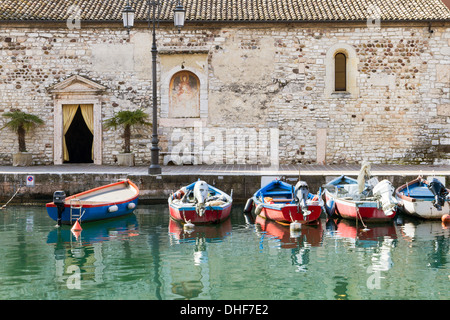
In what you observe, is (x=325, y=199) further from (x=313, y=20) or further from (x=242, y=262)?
(x=313, y=20)

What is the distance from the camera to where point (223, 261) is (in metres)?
12.4

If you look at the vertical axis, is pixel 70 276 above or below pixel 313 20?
below

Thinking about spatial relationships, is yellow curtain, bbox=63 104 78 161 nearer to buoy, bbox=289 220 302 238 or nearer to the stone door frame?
the stone door frame

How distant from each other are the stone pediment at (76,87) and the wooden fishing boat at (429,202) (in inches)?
490

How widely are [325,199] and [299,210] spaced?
2.46 m

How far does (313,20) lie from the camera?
75.8 ft

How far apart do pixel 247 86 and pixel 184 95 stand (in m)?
2.51

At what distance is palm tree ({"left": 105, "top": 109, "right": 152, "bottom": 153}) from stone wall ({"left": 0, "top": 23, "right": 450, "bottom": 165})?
318 mm

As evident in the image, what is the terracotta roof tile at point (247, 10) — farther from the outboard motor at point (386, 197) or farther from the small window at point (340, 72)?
the outboard motor at point (386, 197)

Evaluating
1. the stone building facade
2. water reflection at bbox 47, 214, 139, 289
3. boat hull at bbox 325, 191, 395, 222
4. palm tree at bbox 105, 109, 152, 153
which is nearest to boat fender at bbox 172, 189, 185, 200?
water reflection at bbox 47, 214, 139, 289

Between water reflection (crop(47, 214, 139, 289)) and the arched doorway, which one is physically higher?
the arched doorway

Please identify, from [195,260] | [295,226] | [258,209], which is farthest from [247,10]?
[195,260]

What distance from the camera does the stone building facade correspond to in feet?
76.9
